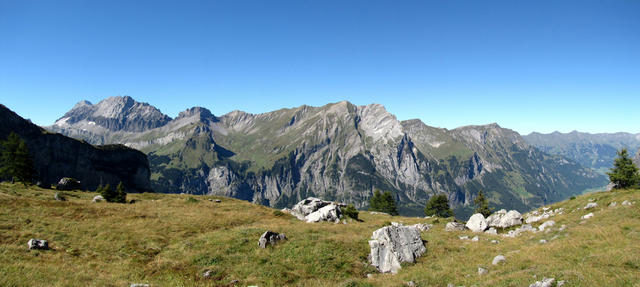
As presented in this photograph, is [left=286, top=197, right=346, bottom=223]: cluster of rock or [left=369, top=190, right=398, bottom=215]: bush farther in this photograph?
[left=369, top=190, right=398, bottom=215]: bush

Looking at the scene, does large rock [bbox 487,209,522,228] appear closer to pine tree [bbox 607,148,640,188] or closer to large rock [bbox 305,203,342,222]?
large rock [bbox 305,203,342,222]

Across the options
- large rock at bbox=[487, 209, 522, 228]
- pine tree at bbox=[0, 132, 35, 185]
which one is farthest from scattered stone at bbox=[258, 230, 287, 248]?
pine tree at bbox=[0, 132, 35, 185]

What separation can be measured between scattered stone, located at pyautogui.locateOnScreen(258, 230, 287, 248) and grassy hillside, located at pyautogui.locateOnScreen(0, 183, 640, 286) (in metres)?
0.69

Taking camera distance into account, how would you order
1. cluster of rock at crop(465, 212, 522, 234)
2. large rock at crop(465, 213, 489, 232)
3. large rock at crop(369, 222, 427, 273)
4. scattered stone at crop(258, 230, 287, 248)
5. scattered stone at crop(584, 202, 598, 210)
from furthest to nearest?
1. cluster of rock at crop(465, 212, 522, 234)
2. large rock at crop(465, 213, 489, 232)
3. scattered stone at crop(584, 202, 598, 210)
4. scattered stone at crop(258, 230, 287, 248)
5. large rock at crop(369, 222, 427, 273)

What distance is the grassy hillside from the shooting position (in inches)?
652

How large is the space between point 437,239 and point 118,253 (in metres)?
31.4

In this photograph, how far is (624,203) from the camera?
35906 millimetres

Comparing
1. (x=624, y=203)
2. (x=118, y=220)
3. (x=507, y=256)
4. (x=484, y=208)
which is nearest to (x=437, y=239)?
(x=507, y=256)

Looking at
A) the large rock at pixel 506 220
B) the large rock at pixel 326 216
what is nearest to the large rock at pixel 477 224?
the large rock at pixel 506 220

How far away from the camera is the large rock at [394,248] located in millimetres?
23609

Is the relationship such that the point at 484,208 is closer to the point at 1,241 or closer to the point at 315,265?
the point at 315,265

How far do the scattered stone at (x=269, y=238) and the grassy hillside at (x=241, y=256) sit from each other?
0.69 metres

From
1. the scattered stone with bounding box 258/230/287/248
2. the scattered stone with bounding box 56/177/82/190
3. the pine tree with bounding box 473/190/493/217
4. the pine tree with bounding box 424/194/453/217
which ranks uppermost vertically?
the scattered stone with bounding box 56/177/82/190

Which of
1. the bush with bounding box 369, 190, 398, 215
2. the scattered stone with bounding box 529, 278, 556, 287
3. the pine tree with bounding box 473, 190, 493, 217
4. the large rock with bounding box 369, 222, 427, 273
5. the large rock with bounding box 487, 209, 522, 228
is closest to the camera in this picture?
the scattered stone with bounding box 529, 278, 556, 287
